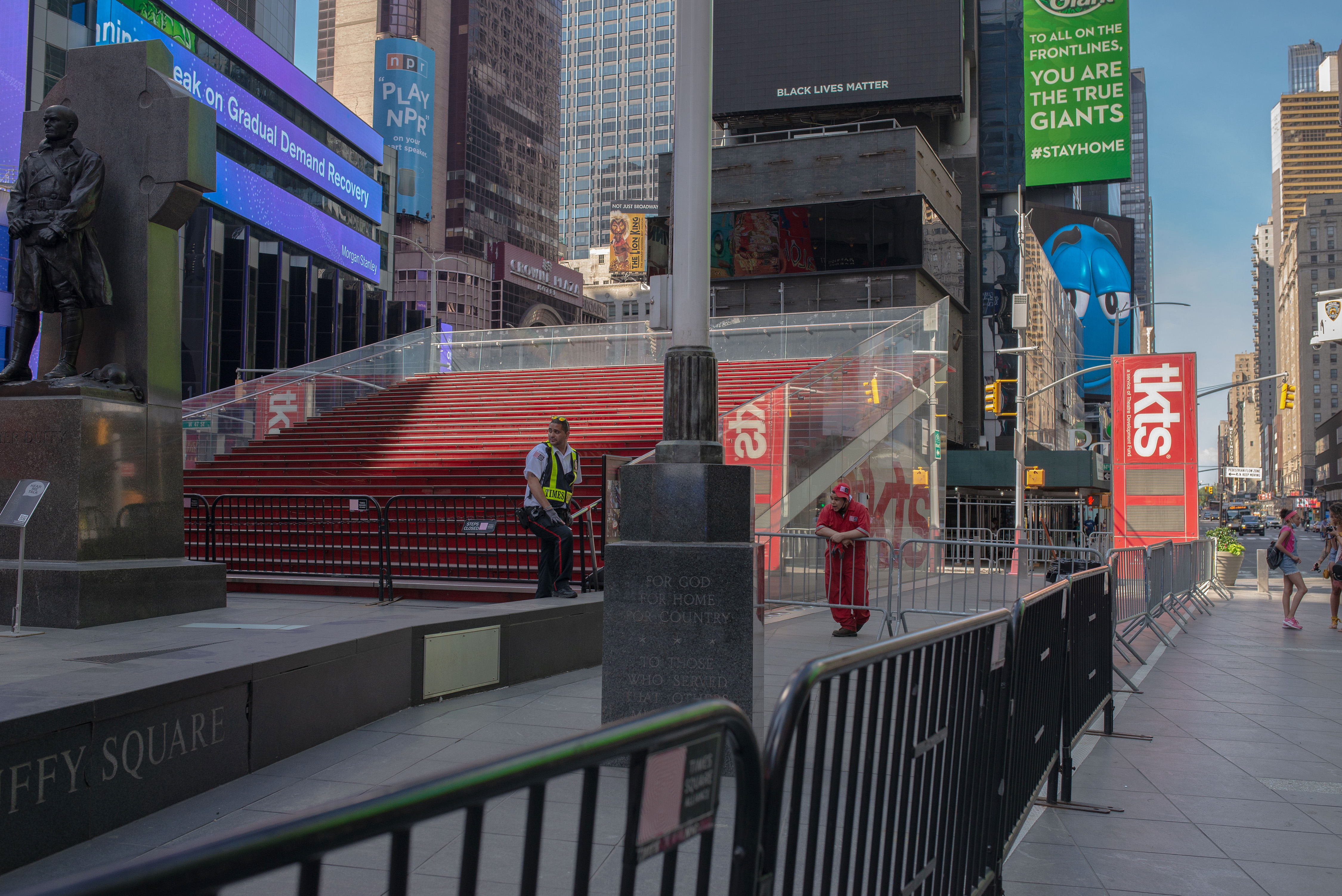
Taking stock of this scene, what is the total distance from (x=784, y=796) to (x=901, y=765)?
83cm

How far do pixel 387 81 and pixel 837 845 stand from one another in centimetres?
12868

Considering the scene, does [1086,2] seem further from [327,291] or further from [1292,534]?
[1292,534]

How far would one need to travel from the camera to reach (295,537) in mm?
14648

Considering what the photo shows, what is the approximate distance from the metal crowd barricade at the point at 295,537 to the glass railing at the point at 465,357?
6.88 meters

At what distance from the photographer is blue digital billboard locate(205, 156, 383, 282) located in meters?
48.6

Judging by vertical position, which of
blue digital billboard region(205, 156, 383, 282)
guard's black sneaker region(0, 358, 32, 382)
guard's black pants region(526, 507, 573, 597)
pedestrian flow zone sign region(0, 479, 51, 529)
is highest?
blue digital billboard region(205, 156, 383, 282)

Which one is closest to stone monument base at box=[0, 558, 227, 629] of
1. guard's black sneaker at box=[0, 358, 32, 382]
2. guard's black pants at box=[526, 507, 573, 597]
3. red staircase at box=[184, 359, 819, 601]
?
guard's black sneaker at box=[0, 358, 32, 382]

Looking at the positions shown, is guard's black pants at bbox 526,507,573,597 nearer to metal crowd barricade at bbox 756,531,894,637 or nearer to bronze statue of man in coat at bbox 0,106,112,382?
metal crowd barricade at bbox 756,531,894,637

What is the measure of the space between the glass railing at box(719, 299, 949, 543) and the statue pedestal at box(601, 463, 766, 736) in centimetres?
706

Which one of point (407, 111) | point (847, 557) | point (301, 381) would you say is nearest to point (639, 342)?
point (301, 381)

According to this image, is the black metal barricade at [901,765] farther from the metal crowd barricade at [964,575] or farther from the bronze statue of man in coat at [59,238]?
the metal crowd barricade at [964,575]

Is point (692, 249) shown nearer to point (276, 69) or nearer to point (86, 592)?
point (86, 592)

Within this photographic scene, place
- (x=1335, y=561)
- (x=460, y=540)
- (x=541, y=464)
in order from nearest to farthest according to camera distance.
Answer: (x=541, y=464), (x=460, y=540), (x=1335, y=561)

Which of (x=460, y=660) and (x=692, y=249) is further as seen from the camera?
(x=460, y=660)
